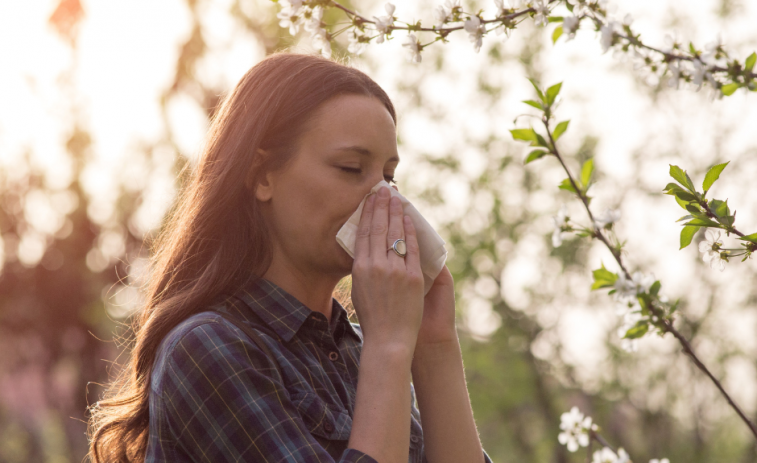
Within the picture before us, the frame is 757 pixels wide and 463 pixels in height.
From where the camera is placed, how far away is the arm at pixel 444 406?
2127 millimetres

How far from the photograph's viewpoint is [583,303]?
1489 centimetres

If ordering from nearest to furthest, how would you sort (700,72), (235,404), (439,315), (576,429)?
(235,404) → (700,72) → (439,315) → (576,429)

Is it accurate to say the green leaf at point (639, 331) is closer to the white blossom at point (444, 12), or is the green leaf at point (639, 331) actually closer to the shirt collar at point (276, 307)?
the shirt collar at point (276, 307)

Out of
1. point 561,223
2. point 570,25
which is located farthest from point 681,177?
point 561,223

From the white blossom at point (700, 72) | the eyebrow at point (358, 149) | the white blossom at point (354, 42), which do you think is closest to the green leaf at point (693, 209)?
the white blossom at point (700, 72)

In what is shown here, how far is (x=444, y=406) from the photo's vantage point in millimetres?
2182

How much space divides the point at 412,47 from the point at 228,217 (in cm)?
78

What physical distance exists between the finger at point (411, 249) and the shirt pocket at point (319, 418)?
46 centimetres

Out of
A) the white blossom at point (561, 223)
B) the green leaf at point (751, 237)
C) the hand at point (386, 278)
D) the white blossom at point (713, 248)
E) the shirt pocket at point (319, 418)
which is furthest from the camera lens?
the white blossom at point (561, 223)

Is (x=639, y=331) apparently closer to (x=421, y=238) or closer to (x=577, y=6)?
(x=421, y=238)

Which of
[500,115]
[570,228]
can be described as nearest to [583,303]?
[500,115]

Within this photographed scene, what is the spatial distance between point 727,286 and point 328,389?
14.0 metres

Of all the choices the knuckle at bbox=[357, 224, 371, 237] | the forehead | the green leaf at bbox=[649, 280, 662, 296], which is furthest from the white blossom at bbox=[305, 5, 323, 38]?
the green leaf at bbox=[649, 280, 662, 296]

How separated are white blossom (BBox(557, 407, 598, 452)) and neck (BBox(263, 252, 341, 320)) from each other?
1.25 metres
